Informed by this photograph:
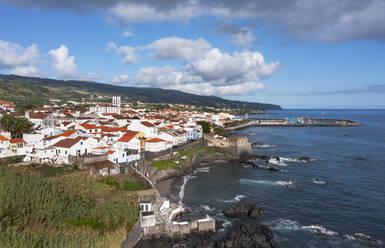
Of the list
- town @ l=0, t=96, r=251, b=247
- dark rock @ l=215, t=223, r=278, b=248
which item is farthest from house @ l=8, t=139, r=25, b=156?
dark rock @ l=215, t=223, r=278, b=248

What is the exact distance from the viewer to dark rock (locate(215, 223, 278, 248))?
25.6 meters

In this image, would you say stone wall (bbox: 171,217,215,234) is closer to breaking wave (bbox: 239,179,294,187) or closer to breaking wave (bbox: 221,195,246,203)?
breaking wave (bbox: 221,195,246,203)

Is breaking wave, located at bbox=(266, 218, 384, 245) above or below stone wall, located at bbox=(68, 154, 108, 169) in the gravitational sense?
below

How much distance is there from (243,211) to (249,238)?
6428 mm

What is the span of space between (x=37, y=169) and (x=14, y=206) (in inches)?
610

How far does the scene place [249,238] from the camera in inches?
1041

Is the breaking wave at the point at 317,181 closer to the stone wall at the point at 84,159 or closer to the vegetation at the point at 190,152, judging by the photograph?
the vegetation at the point at 190,152

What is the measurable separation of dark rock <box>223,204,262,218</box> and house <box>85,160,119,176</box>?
18.2m

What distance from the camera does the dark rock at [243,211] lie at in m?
32.5

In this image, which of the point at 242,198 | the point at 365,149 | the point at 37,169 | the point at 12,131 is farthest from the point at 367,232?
the point at 12,131

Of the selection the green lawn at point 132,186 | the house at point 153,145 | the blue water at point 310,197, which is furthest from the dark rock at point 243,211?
the house at point 153,145

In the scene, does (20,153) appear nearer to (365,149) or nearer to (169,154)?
(169,154)

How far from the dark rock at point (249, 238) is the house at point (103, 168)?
21.3m

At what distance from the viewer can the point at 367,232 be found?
95.5ft
